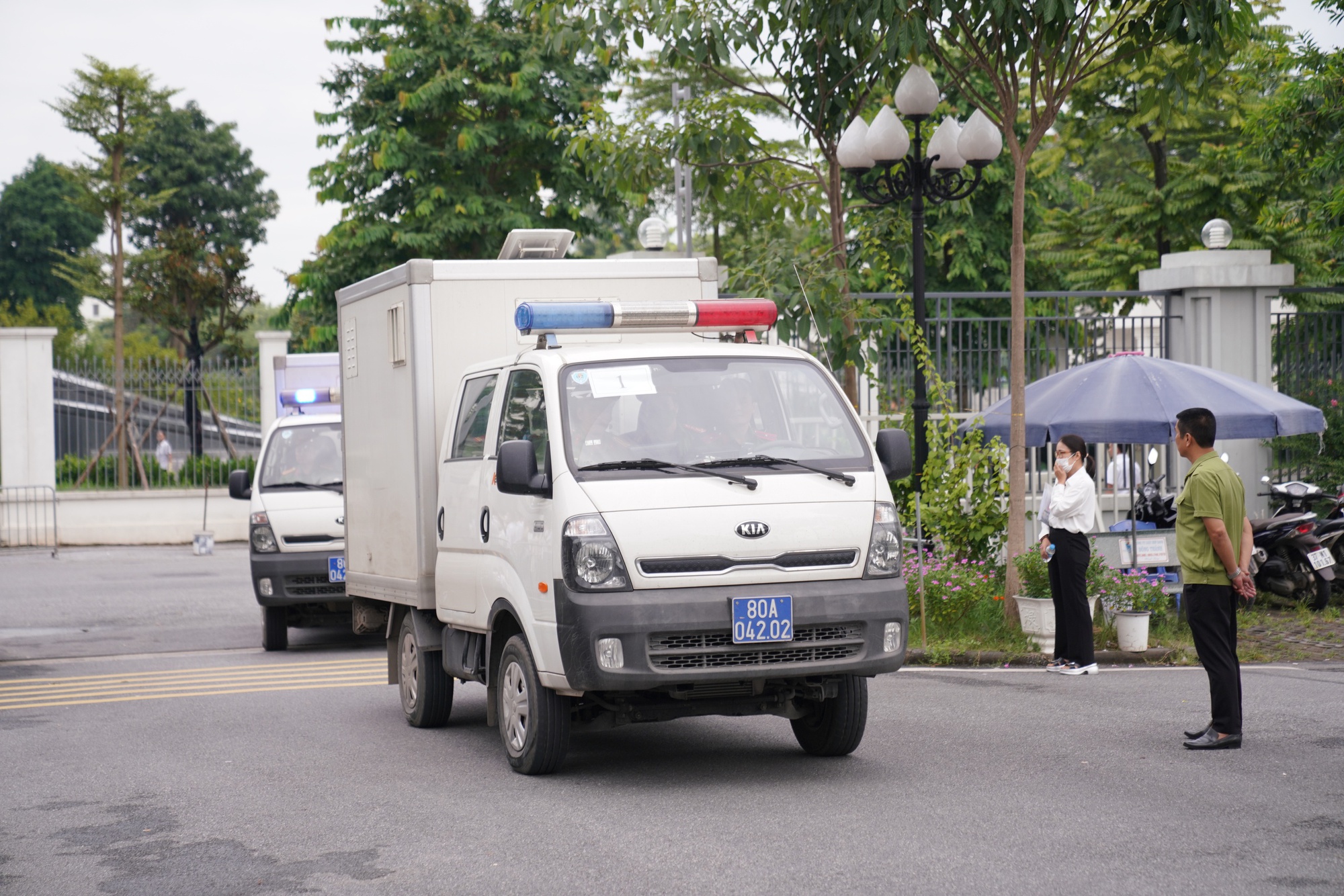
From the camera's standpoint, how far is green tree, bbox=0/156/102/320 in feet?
239

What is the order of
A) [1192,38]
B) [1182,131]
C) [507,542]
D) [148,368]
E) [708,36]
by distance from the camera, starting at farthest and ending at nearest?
[1182,131]
[148,368]
[708,36]
[1192,38]
[507,542]

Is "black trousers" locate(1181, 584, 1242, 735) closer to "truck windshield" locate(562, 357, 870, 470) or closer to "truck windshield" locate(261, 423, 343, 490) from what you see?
"truck windshield" locate(562, 357, 870, 470)

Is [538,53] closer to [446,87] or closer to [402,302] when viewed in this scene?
[446,87]

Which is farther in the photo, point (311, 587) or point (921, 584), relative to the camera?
point (311, 587)

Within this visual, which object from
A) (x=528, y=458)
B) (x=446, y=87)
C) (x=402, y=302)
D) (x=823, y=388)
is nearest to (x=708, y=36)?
(x=402, y=302)

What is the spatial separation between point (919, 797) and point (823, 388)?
7.17ft

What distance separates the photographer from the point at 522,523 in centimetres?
759

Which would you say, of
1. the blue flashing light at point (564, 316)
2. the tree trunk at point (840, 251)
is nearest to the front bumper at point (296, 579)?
the tree trunk at point (840, 251)

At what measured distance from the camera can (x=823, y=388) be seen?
26.2ft

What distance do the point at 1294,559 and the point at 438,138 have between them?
23.8m

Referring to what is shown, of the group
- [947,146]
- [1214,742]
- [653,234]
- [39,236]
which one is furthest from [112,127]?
[39,236]

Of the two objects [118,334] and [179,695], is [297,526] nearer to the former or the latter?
[179,695]

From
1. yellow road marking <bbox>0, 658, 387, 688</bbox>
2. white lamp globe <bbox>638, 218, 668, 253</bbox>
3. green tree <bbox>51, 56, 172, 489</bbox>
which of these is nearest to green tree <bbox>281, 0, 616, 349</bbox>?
green tree <bbox>51, 56, 172, 489</bbox>

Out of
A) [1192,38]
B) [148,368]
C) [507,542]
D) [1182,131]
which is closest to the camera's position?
[507,542]
